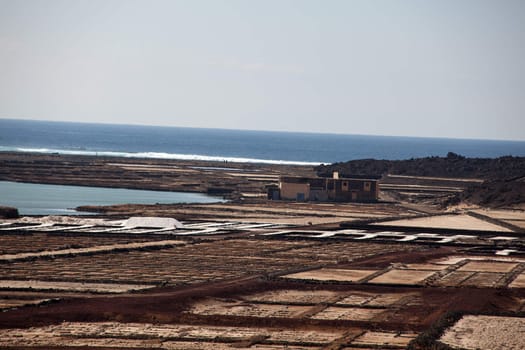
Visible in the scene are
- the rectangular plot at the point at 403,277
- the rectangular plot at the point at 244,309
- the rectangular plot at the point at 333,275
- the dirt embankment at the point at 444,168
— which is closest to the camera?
the rectangular plot at the point at 244,309

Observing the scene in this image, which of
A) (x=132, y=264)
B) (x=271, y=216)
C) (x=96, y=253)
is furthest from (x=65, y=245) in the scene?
(x=271, y=216)

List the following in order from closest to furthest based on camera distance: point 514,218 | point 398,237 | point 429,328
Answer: point 429,328, point 398,237, point 514,218

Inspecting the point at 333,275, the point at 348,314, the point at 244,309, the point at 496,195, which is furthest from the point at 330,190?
the point at 348,314

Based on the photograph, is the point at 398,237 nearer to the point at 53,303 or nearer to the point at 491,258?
the point at 491,258

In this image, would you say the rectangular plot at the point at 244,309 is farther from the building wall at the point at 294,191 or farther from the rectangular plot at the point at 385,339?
the building wall at the point at 294,191

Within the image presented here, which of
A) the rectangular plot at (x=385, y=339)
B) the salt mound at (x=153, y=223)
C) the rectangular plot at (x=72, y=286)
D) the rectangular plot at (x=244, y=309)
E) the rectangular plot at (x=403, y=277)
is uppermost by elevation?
the rectangular plot at (x=385, y=339)

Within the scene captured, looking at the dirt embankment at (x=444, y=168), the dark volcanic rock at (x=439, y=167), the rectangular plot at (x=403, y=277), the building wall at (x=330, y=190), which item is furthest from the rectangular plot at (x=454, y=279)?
the dark volcanic rock at (x=439, y=167)

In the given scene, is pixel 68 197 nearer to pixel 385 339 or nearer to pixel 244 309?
pixel 244 309

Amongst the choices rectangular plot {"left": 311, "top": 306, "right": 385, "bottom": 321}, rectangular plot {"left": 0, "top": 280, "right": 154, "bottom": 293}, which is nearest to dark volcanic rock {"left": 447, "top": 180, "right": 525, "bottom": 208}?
rectangular plot {"left": 0, "top": 280, "right": 154, "bottom": 293}
